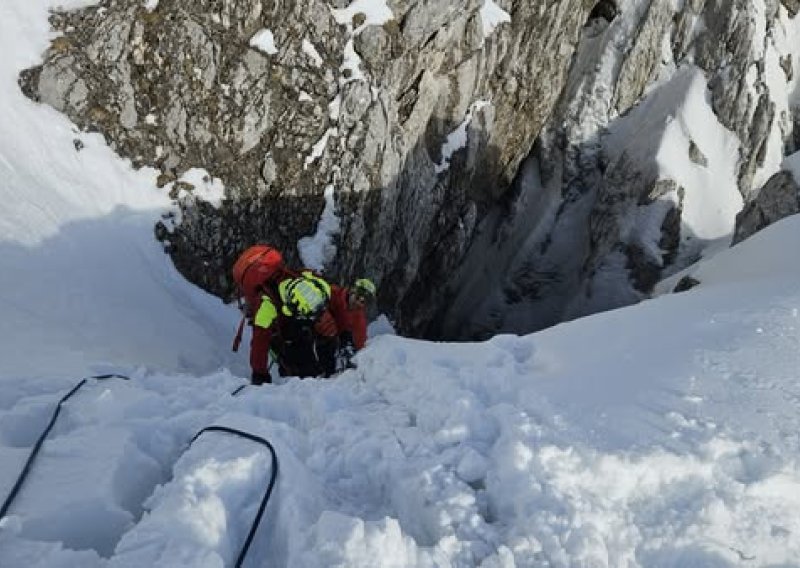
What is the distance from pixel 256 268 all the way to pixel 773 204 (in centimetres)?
1413

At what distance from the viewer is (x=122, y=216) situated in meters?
12.8

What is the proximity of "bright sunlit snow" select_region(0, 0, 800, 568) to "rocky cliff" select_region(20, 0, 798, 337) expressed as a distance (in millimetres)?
7524

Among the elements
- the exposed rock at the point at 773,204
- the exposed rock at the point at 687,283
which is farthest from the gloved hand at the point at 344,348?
the exposed rock at the point at 773,204

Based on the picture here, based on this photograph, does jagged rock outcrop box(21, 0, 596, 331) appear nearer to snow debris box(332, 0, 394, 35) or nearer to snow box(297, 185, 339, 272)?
snow debris box(332, 0, 394, 35)

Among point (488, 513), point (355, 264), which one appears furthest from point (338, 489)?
point (355, 264)

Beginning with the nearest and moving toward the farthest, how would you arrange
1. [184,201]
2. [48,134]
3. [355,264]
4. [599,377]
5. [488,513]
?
[488,513]
[599,377]
[48,134]
[184,201]
[355,264]

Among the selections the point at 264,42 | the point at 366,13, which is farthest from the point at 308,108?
the point at 366,13

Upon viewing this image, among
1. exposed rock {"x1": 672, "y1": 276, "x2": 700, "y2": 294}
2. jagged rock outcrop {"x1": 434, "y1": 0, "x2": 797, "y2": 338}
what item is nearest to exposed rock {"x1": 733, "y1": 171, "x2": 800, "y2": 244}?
exposed rock {"x1": 672, "y1": 276, "x2": 700, "y2": 294}

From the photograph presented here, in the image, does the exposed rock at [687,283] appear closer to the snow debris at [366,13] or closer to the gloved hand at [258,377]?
the snow debris at [366,13]

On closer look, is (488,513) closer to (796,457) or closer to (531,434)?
(531,434)

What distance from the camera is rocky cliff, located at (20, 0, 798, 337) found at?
14023 mm

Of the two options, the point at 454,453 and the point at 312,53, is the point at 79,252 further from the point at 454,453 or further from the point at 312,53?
the point at 454,453

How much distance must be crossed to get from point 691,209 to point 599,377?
20893 millimetres

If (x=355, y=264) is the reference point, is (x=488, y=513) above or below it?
below
